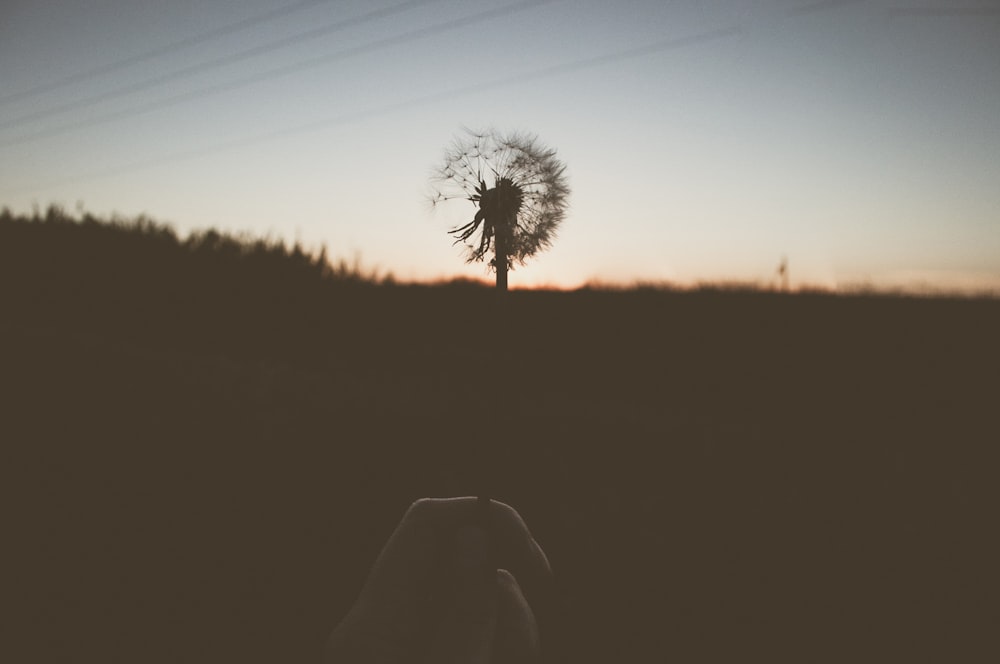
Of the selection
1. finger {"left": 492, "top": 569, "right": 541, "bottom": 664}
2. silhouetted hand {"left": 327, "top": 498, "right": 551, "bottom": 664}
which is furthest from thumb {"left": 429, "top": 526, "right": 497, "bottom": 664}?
finger {"left": 492, "top": 569, "right": 541, "bottom": 664}

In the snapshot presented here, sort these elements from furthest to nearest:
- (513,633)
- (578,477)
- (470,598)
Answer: (578,477)
(513,633)
(470,598)

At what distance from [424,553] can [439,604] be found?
6.1 inches

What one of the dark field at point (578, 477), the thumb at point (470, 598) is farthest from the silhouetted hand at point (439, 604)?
the dark field at point (578, 477)

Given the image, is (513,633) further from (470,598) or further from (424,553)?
(424,553)

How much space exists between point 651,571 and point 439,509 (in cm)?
295

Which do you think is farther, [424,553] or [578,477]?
[578,477]

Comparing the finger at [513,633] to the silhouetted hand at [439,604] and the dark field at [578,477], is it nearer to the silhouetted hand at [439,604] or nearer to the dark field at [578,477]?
the silhouetted hand at [439,604]

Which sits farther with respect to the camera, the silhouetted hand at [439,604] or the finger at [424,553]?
the finger at [424,553]

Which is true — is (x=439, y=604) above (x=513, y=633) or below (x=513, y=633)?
above

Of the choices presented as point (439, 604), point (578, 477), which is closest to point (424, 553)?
point (439, 604)

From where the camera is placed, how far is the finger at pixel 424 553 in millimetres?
1471

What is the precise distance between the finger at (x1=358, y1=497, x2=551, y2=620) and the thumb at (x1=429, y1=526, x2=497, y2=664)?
0.07 m

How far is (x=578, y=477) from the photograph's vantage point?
566 centimetres

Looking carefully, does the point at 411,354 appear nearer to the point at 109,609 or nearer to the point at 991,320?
the point at 109,609
